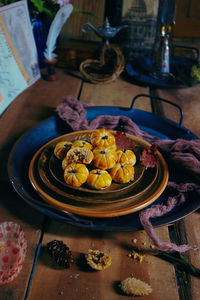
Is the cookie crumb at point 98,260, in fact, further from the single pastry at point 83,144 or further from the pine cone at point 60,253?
the single pastry at point 83,144

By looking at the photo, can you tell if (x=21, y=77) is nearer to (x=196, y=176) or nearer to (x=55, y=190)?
(x=55, y=190)

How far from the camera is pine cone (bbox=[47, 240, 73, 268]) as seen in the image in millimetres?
594

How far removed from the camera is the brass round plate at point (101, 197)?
2.17 feet

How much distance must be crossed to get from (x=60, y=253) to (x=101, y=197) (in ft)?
0.55

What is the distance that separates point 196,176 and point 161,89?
75 centimetres

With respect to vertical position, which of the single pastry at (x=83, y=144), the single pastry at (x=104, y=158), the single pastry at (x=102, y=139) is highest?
the single pastry at (x=102, y=139)

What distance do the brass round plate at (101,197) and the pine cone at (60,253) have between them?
0.08 m

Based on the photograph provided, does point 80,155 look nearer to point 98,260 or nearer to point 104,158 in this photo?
point 104,158

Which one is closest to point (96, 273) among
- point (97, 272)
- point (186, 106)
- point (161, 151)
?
point (97, 272)

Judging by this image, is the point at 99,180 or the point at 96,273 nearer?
the point at 96,273

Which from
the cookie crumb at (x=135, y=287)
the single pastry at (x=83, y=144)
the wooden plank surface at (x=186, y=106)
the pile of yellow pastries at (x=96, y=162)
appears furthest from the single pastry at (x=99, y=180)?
the wooden plank surface at (x=186, y=106)

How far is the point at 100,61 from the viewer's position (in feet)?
5.00

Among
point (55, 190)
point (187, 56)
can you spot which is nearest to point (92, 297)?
point (55, 190)

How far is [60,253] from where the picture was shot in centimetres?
61
